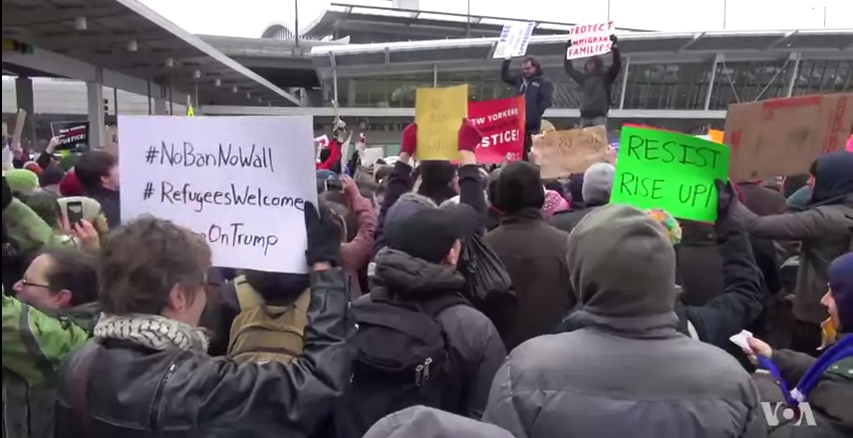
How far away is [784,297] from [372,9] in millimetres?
45900

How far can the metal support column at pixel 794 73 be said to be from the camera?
125 feet

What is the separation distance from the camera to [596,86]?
399 inches

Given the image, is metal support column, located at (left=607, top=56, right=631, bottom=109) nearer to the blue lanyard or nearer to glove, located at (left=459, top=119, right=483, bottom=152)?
glove, located at (left=459, top=119, right=483, bottom=152)

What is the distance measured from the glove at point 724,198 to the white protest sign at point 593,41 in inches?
259

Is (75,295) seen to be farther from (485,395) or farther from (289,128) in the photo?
(485,395)

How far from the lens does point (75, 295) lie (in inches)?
122

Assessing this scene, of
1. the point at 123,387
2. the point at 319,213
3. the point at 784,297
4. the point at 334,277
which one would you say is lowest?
the point at 784,297

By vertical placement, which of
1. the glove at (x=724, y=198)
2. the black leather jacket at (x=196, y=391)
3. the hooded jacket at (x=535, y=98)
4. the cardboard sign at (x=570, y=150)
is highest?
the hooded jacket at (x=535, y=98)

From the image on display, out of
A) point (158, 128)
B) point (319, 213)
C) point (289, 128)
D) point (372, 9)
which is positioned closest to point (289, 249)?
point (319, 213)

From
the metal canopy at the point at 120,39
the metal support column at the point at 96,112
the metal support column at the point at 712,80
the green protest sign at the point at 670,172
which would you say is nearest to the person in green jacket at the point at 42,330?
the green protest sign at the point at 670,172

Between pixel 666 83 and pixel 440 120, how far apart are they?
36.8m

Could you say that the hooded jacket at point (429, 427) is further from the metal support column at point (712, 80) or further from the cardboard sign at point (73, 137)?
the metal support column at point (712, 80)

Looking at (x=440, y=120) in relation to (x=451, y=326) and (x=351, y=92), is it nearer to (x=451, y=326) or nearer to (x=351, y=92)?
(x=451, y=326)

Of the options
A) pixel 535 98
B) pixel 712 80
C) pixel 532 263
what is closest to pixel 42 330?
pixel 532 263
